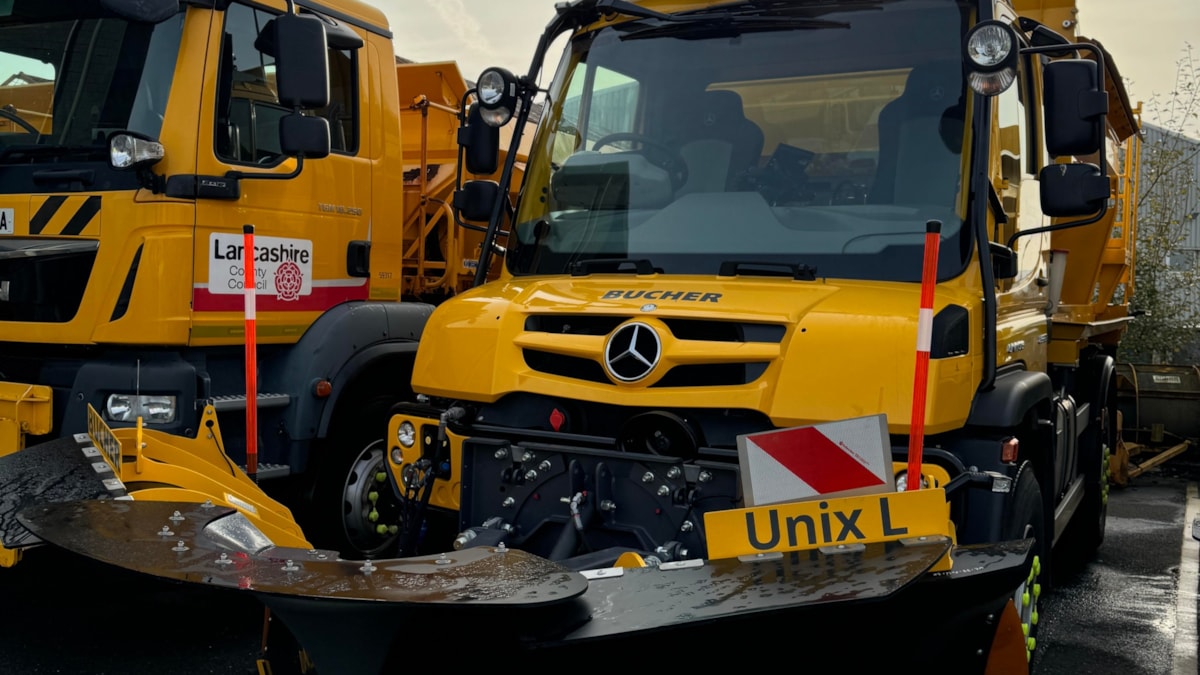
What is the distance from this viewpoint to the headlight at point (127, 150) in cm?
471

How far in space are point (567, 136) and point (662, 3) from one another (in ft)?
2.29

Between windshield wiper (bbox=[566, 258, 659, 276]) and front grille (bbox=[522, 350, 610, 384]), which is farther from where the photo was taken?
windshield wiper (bbox=[566, 258, 659, 276])

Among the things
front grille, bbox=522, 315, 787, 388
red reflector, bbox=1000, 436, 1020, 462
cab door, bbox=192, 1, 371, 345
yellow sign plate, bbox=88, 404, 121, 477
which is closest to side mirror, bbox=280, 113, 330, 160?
cab door, bbox=192, 1, 371, 345

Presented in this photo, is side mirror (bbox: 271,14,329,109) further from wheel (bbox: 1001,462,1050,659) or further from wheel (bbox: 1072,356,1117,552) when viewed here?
wheel (bbox: 1072,356,1117,552)

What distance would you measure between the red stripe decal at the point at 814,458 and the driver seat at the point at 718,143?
1441 mm

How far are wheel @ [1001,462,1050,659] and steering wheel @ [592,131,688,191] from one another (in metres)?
1.66

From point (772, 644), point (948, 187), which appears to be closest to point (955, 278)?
point (948, 187)

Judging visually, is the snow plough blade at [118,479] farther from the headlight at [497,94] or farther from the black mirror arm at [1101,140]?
the black mirror arm at [1101,140]

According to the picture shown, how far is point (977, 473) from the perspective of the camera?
11.2 ft

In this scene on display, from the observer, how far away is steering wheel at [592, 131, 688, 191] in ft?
14.2

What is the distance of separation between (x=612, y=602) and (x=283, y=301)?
308 centimetres

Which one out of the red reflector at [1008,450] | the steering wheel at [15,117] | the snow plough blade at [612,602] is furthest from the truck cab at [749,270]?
the steering wheel at [15,117]

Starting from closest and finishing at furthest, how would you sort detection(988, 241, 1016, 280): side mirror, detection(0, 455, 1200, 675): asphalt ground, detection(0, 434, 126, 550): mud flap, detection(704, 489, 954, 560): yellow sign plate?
detection(704, 489, 954, 560): yellow sign plate < detection(0, 434, 126, 550): mud flap < detection(988, 241, 1016, 280): side mirror < detection(0, 455, 1200, 675): asphalt ground

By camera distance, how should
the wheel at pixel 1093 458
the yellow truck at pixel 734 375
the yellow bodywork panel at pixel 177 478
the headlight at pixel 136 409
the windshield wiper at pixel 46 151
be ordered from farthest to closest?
the wheel at pixel 1093 458
the windshield wiper at pixel 46 151
the headlight at pixel 136 409
the yellow bodywork panel at pixel 177 478
the yellow truck at pixel 734 375
